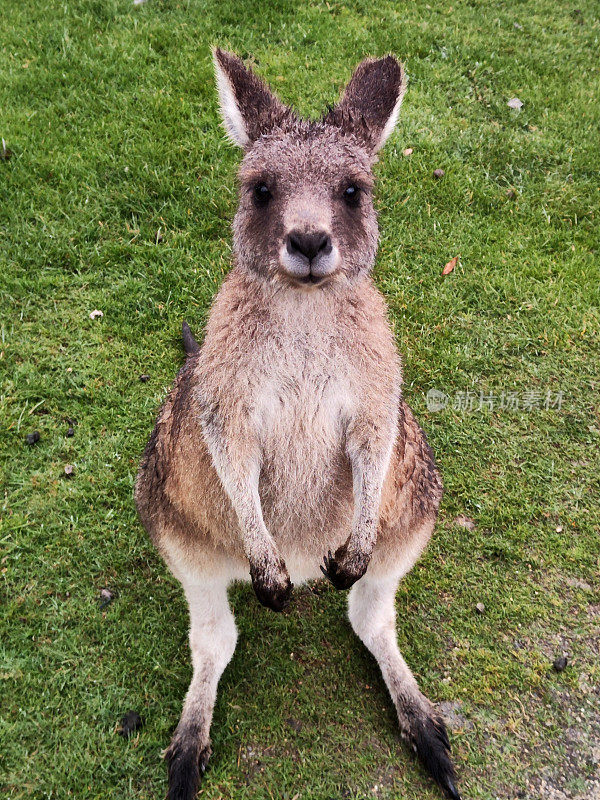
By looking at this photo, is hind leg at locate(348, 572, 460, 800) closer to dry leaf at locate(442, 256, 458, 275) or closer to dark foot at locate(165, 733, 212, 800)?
dark foot at locate(165, 733, 212, 800)

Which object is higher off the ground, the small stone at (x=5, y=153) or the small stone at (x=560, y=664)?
the small stone at (x=5, y=153)

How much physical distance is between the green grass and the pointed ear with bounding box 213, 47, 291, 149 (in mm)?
2053

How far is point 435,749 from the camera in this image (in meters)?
3.04

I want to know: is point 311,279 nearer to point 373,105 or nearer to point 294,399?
point 294,399

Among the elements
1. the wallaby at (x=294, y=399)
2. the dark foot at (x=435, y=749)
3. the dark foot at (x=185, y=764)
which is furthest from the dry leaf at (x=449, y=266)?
the dark foot at (x=185, y=764)

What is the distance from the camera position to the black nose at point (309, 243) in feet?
7.15

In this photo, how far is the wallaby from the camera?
2379 mm

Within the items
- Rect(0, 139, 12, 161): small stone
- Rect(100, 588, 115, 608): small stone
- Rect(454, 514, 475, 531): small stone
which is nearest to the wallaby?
Rect(100, 588, 115, 608): small stone

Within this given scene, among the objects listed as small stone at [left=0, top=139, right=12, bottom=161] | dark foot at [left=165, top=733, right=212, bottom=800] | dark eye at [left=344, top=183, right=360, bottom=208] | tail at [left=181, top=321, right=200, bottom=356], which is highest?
dark eye at [left=344, top=183, right=360, bottom=208]

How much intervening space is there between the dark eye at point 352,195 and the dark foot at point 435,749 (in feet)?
6.77

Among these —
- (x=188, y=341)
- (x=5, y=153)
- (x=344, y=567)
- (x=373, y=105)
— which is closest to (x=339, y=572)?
(x=344, y=567)

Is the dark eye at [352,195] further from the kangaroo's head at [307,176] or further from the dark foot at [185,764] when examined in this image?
the dark foot at [185,764]

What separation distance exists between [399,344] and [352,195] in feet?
7.28

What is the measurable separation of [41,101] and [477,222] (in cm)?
326
